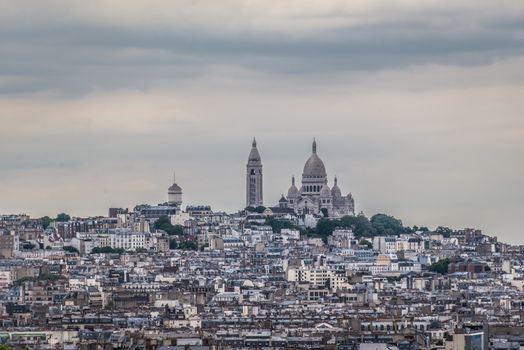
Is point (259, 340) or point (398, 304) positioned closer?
point (259, 340)

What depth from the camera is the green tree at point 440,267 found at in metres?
172

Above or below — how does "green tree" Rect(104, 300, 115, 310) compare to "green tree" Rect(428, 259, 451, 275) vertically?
below

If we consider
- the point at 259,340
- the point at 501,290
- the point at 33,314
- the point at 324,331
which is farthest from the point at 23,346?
the point at 501,290

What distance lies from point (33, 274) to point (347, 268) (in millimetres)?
19516

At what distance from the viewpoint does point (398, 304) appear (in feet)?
421

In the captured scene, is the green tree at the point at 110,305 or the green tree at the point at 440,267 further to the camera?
the green tree at the point at 440,267

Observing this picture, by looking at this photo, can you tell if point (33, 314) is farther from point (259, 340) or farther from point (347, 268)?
point (347, 268)

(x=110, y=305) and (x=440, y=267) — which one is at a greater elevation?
(x=440, y=267)

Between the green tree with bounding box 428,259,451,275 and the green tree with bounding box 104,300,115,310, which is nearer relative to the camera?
the green tree with bounding box 104,300,115,310

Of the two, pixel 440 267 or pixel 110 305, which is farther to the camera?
pixel 440 267

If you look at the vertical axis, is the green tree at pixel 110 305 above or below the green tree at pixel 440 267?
below

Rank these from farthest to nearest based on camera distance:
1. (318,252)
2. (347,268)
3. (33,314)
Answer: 1. (318,252)
2. (347,268)
3. (33,314)

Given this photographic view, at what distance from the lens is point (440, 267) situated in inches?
6821

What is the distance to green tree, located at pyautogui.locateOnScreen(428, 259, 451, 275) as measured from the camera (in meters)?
172
